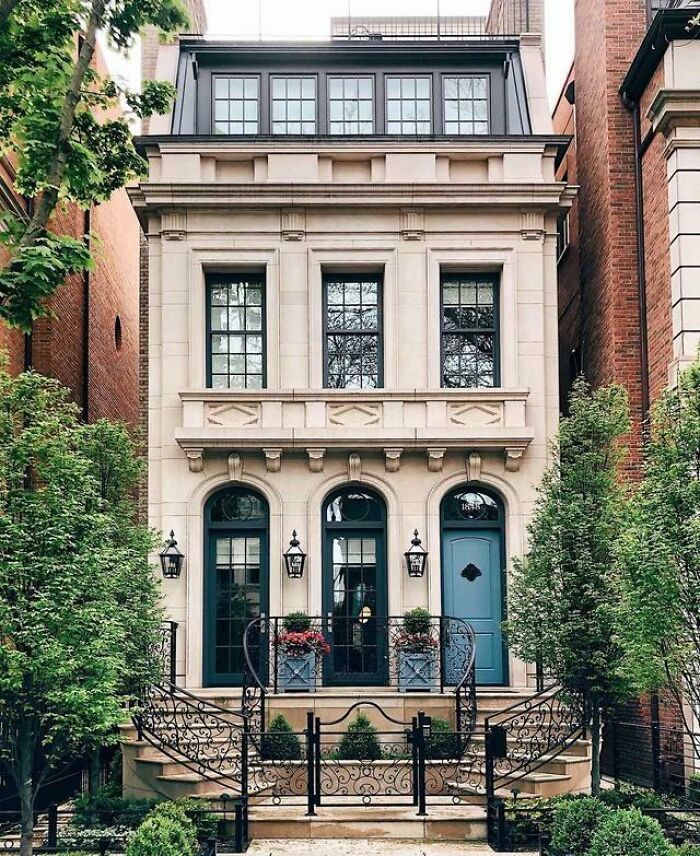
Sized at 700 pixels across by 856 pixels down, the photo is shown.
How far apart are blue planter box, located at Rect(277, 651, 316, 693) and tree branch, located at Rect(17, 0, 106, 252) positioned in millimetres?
7847

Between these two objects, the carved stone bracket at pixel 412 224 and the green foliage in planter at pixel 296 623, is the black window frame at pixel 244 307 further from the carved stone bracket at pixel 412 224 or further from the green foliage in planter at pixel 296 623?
the green foliage in planter at pixel 296 623

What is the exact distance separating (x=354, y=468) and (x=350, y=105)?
6.52 metres

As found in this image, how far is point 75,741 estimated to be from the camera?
1209cm

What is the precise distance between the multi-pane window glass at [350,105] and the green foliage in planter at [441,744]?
10.1 meters

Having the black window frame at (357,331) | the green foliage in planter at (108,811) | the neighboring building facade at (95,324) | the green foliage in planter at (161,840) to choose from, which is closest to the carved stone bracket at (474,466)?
the black window frame at (357,331)

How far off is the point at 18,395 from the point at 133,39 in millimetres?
4249

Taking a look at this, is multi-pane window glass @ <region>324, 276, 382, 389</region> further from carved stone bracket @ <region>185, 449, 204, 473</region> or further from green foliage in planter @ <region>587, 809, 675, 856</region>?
green foliage in planter @ <region>587, 809, 675, 856</region>

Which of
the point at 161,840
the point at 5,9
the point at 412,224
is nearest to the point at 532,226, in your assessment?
the point at 412,224

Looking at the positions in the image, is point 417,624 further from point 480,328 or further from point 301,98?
point 301,98

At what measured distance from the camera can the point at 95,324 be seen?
24781mm

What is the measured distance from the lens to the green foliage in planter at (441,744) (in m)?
16.1

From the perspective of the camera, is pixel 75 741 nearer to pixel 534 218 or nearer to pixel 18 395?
pixel 18 395

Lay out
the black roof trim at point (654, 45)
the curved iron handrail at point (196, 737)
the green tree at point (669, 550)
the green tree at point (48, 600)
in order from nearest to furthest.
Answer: the green tree at point (48, 600), the green tree at point (669, 550), the curved iron handrail at point (196, 737), the black roof trim at point (654, 45)

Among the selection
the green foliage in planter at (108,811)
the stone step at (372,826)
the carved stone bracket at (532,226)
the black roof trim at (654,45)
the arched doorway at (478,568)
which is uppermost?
the black roof trim at (654,45)
